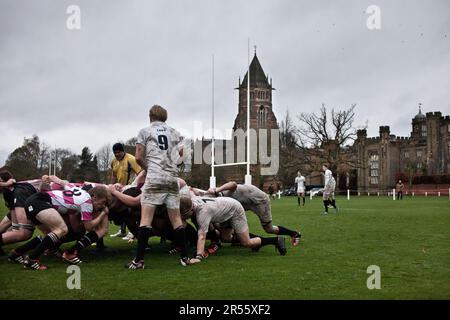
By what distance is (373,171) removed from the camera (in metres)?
99.9

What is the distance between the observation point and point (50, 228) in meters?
7.41

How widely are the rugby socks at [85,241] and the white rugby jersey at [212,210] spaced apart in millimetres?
1735

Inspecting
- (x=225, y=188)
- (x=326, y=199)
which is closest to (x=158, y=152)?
(x=225, y=188)

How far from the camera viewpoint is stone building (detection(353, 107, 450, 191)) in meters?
89.7

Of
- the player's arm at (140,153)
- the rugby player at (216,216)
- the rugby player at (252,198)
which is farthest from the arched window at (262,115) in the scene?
the player's arm at (140,153)

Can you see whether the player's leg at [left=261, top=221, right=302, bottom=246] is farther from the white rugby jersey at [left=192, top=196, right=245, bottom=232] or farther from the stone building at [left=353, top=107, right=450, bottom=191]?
the stone building at [left=353, top=107, right=450, bottom=191]

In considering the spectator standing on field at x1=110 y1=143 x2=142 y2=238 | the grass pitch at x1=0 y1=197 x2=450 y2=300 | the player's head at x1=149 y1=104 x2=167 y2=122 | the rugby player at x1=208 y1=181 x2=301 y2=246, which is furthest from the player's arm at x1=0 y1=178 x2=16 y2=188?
the rugby player at x1=208 y1=181 x2=301 y2=246

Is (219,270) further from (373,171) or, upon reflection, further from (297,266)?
(373,171)

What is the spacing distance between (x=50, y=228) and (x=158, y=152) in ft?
6.68

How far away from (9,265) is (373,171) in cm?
9857

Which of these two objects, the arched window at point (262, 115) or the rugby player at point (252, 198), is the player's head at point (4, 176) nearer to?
the rugby player at point (252, 198)

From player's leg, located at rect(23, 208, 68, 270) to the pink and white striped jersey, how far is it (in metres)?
0.30

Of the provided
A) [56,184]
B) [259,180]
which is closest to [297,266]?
[56,184]

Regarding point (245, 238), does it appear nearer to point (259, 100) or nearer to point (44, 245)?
point (44, 245)
